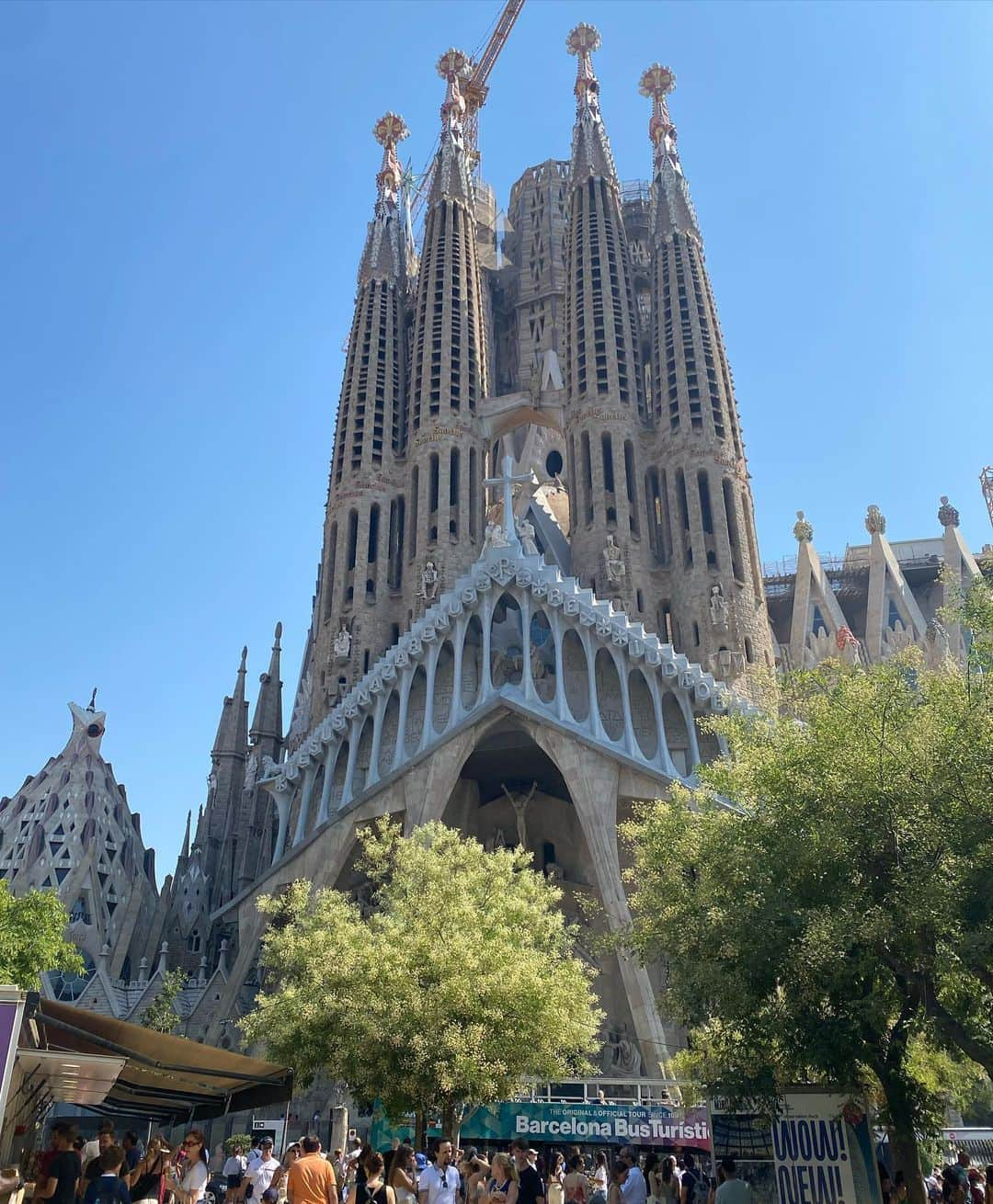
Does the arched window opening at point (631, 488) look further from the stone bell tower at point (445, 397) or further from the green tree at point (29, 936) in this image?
the green tree at point (29, 936)

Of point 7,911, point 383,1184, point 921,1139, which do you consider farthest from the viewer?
point 7,911

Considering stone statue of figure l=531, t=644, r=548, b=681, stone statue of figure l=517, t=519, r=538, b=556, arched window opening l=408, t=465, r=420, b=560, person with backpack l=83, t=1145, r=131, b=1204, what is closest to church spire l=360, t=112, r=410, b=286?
arched window opening l=408, t=465, r=420, b=560

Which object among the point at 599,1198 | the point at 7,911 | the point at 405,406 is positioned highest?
the point at 405,406

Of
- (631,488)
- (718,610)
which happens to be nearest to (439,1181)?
(718,610)

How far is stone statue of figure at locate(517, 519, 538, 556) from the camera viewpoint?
110 ft

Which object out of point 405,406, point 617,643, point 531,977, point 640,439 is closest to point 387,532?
point 405,406

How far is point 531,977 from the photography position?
50.0 ft

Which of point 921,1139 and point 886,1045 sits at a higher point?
point 886,1045

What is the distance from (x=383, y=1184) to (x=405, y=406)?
134 ft

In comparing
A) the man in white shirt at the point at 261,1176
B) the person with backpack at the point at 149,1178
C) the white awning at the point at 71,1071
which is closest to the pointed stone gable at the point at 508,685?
the man in white shirt at the point at 261,1176

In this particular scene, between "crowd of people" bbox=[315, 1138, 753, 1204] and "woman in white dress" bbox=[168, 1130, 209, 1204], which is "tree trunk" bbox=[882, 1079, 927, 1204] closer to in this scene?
"crowd of people" bbox=[315, 1138, 753, 1204]

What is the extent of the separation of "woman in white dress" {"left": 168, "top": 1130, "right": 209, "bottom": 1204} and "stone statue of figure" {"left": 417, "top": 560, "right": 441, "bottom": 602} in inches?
1194

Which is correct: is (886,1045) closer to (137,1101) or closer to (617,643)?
(137,1101)

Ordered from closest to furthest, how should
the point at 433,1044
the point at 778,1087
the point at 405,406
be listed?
the point at 778,1087, the point at 433,1044, the point at 405,406
